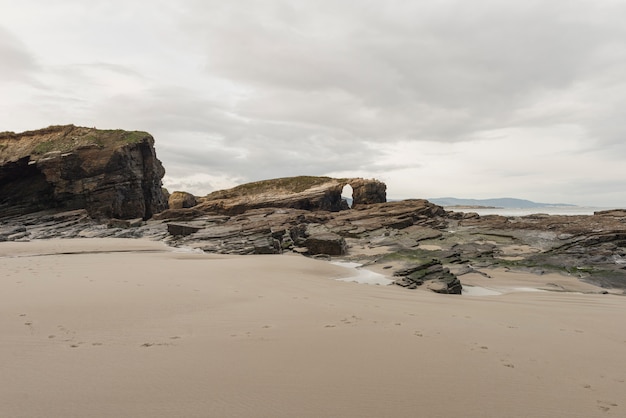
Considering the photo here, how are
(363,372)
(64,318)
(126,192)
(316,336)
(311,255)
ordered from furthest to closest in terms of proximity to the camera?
1. (126,192)
2. (311,255)
3. (64,318)
4. (316,336)
5. (363,372)

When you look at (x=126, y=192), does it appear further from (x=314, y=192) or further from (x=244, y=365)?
(x=244, y=365)

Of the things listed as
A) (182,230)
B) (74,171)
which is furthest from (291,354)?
(74,171)

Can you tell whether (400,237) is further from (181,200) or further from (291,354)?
(181,200)

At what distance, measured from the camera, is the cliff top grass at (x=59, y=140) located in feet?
131

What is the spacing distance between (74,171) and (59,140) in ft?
17.6

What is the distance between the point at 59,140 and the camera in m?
41.9

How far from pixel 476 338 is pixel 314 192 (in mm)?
47284

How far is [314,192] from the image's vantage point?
52875 mm

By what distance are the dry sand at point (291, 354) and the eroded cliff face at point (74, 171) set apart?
3571 cm

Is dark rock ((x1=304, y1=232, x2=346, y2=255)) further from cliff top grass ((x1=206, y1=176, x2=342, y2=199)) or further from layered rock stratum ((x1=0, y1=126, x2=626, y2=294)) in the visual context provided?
cliff top grass ((x1=206, y1=176, x2=342, y2=199))

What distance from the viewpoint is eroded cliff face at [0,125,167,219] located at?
3903 centimetres

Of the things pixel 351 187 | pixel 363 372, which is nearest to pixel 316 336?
pixel 363 372

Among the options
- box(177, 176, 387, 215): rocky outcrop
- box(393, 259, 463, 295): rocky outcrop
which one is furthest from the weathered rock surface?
box(177, 176, 387, 215): rocky outcrop

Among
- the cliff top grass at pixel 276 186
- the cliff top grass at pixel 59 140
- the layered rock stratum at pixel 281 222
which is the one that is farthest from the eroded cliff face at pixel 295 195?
the cliff top grass at pixel 59 140
